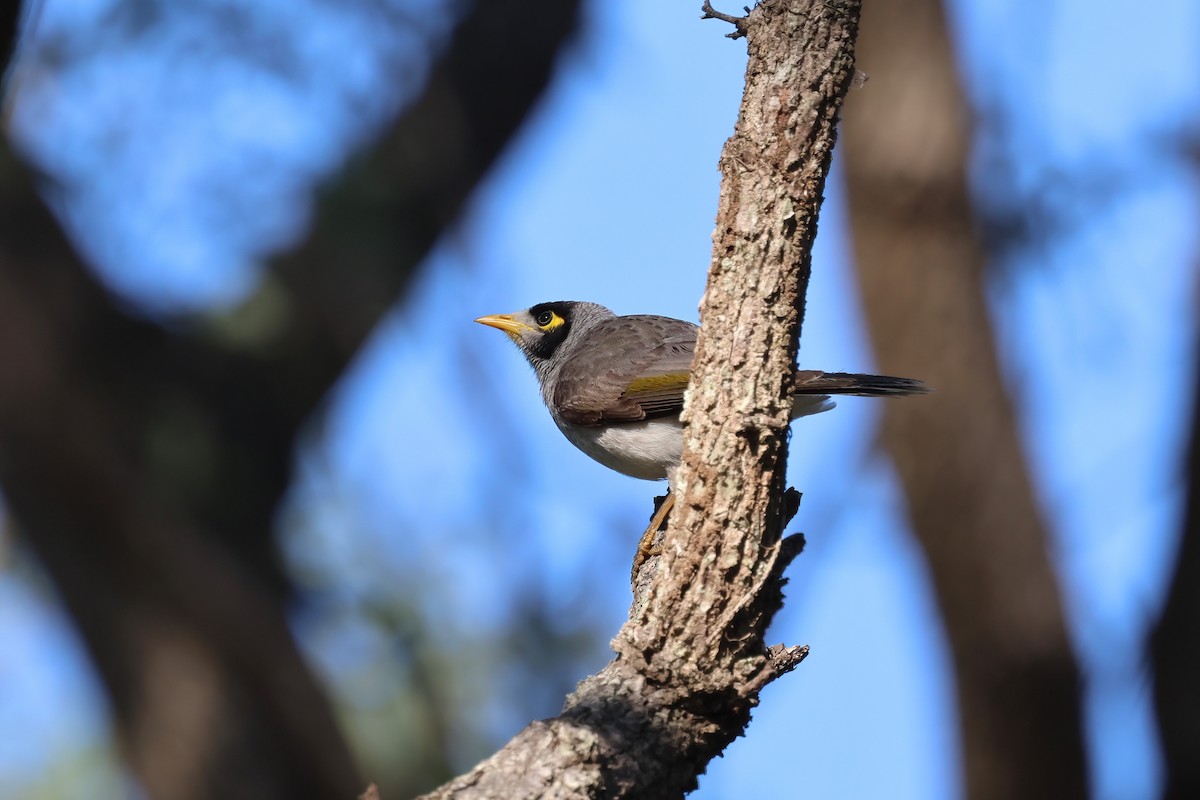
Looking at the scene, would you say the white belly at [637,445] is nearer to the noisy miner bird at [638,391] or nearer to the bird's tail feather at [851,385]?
the noisy miner bird at [638,391]

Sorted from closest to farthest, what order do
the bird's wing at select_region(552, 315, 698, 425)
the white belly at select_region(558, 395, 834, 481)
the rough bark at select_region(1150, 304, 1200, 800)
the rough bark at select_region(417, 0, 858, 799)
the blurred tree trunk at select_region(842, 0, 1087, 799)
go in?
1. the rough bark at select_region(417, 0, 858, 799)
2. the white belly at select_region(558, 395, 834, 481)
3. the bird's wing at select_region(552, 315, 698, 425)
4. the rough bark at select_region(1150, 304, 1200, 800)
5. the blurred tree trunk at select_region(842, 0, 1087, 799)

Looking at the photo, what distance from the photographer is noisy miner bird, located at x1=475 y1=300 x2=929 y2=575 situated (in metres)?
5.42

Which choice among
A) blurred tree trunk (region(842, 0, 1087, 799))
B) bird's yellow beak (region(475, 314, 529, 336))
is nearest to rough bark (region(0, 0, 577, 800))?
bird's yellow beak (region(475, 314, 529, 336))

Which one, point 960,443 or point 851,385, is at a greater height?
point 960,443

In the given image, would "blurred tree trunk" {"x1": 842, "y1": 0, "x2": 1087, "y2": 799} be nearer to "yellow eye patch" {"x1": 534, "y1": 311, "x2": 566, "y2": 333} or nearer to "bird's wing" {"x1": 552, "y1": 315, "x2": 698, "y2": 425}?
"bird's wing" {"x1": 552, "y1": 315, "x2": 698, "y2": 425}

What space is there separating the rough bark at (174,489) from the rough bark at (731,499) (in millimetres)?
4242

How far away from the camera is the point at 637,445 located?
5.94 m

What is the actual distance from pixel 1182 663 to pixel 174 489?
252 inches

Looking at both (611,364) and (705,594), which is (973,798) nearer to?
(611,364)

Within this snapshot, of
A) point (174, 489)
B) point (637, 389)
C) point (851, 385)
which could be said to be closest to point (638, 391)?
point (637, 389)

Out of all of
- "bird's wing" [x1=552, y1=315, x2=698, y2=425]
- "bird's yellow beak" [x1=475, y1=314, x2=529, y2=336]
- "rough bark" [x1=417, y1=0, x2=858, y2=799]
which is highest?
"bird's yellow beak" [x1=475, y1=314, x2=529, y2=336]

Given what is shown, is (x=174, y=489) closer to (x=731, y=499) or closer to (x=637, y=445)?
(x=637, y=445)

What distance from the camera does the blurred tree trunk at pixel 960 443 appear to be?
23.9 ft

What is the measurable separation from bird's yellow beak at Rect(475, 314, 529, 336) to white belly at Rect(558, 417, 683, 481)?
4.86ft
